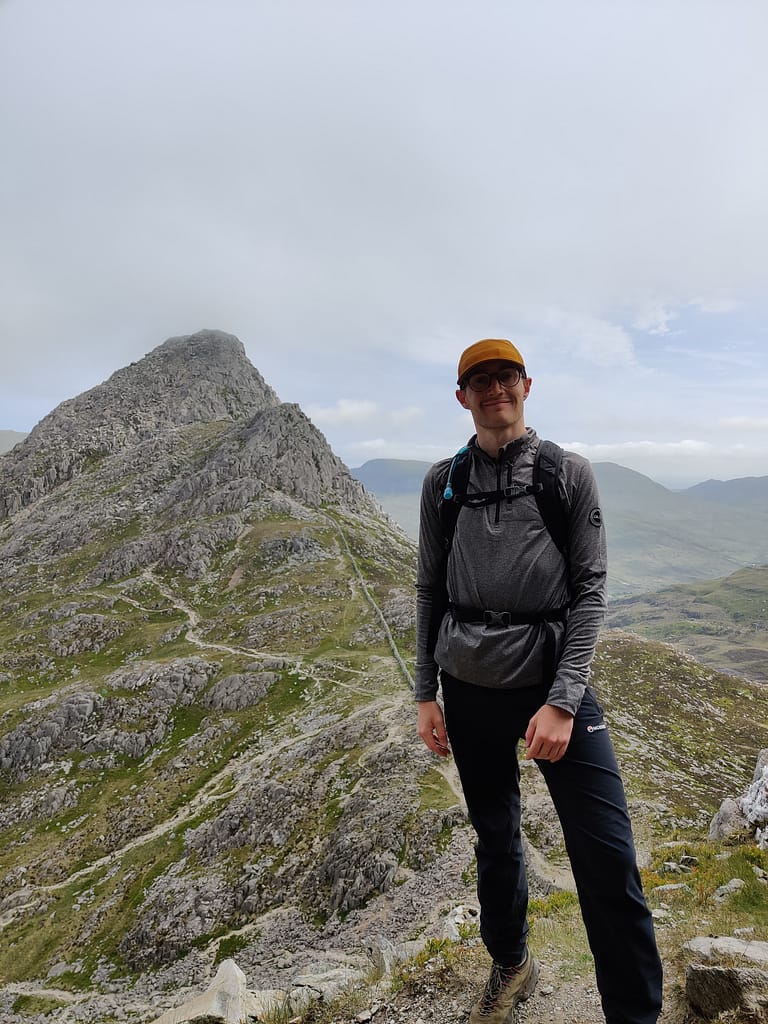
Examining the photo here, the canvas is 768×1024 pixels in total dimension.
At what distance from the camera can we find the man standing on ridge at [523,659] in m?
5.19

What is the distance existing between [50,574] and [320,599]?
63.1m

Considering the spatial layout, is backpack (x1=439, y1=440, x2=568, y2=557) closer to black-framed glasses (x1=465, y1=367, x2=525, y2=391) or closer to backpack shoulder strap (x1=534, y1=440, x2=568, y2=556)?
backpack shoulder strap (x1=534, y1=440, x2=568, y2=556)

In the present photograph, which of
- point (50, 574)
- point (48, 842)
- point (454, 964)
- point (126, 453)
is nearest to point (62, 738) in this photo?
point (48, 842)

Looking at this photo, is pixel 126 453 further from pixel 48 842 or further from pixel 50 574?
pixel 48 842

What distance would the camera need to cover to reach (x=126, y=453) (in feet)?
504

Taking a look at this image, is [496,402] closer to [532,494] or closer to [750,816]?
[532,494]

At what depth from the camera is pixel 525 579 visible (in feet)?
18.1

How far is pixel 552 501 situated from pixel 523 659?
5.82ft

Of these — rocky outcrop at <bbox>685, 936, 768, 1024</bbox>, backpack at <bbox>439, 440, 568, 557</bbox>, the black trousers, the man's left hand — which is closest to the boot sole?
the black trousers

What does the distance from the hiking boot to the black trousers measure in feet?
3.86

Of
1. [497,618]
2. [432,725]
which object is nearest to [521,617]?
[497,618]

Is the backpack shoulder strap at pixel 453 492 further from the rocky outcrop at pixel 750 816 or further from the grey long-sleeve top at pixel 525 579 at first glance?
the rocky outcrop at pixel 750 816

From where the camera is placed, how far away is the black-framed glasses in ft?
19.3

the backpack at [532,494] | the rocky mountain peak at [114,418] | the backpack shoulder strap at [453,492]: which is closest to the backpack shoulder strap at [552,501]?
the backpack at [532,494]
